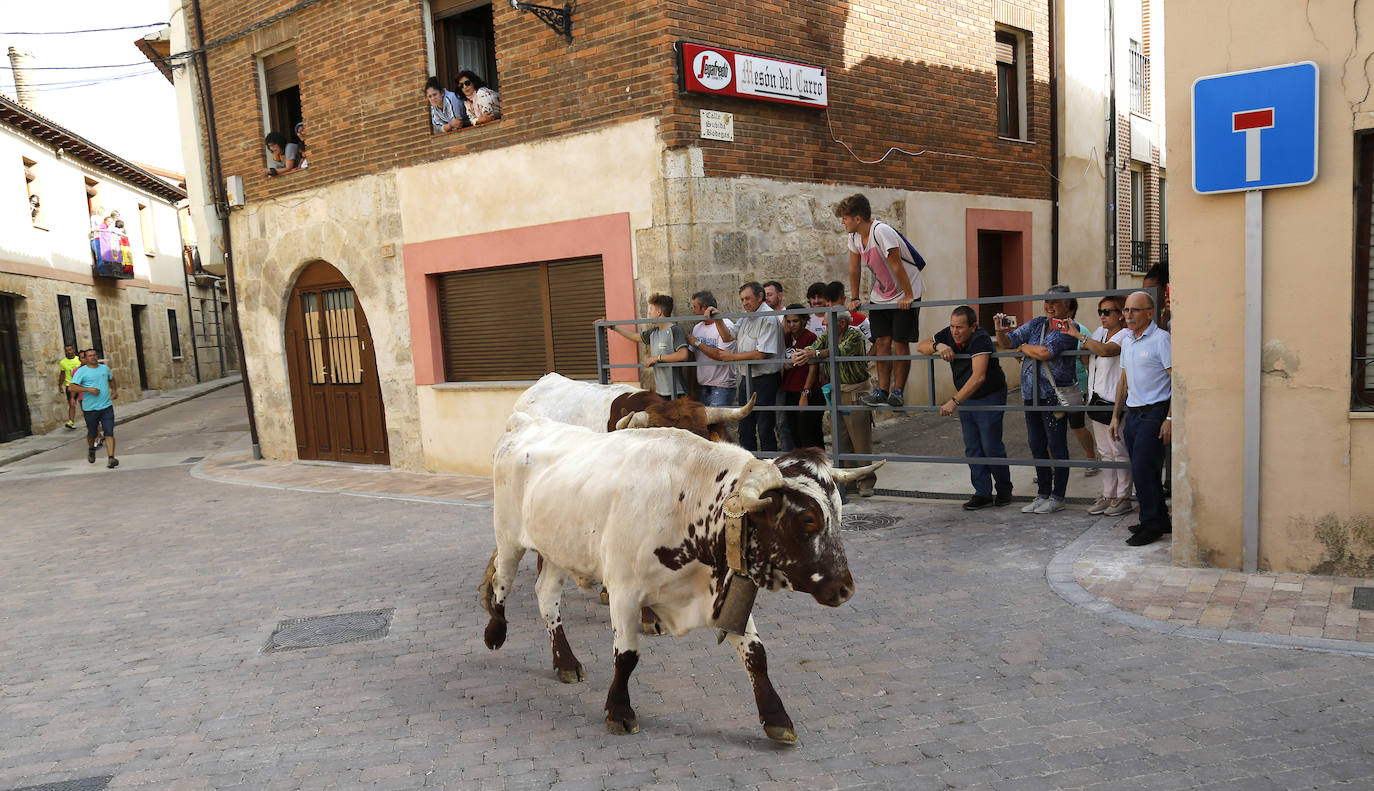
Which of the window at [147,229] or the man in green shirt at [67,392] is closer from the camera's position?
the man in green shirt at [67,392]

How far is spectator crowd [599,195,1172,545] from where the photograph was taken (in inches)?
254

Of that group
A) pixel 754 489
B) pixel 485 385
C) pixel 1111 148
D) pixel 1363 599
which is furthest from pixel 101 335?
pixel 1363 599

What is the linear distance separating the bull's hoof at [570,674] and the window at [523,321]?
5951 millimetres

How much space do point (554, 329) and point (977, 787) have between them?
26.6 feet

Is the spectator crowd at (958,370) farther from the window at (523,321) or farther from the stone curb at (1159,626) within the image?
the window at (523,321)

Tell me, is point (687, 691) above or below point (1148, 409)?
below

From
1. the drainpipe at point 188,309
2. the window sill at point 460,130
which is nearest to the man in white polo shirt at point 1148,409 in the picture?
the window sill at point 460,130

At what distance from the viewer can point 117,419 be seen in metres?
22.6

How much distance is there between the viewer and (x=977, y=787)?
138 inches

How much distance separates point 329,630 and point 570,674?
6.77 feet

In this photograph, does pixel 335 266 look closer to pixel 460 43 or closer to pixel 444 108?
pixel 444 108

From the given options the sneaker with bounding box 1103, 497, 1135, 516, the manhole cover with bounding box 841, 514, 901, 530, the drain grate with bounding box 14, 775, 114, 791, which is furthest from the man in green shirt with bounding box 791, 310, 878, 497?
the drain grate with bounding box 14, 775, 114, 791

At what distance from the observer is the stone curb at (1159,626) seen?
4496 millimetres

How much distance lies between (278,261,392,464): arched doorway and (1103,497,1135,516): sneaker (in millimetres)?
9332
